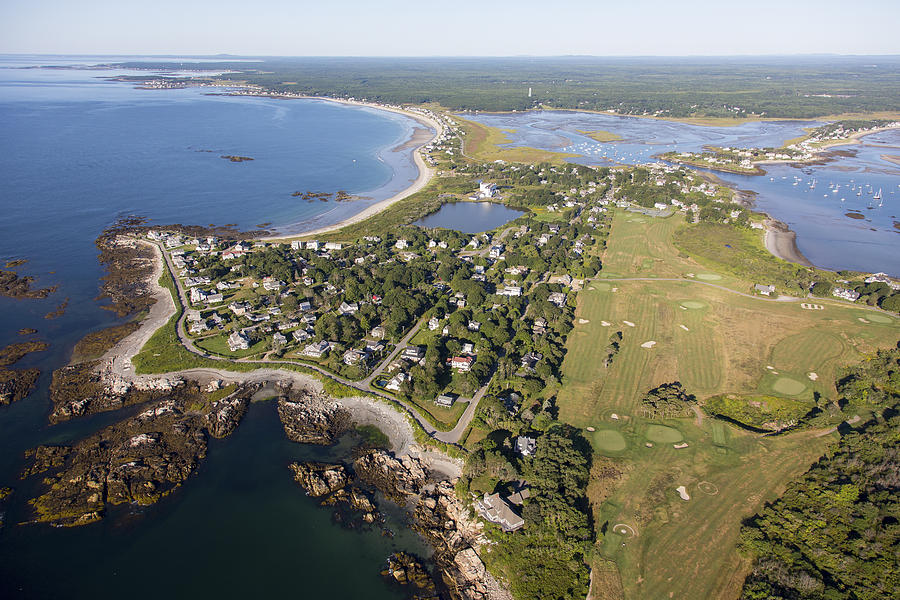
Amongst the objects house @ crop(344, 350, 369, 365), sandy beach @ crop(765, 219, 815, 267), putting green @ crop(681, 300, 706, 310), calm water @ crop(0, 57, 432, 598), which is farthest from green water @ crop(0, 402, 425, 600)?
sandy beach @ crop(765, 219, 815, 267)

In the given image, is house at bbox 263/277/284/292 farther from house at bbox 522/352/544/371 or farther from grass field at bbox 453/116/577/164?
grass field at bbox 453/116/577/164

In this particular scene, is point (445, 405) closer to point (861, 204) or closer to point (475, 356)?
point (475, 356)

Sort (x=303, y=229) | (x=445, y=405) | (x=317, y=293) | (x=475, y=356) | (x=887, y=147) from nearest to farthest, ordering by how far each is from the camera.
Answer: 1. (x=445, y=405)
2. (x=475, y=356)
3. (x=317, y=293)
4. (x=303, y=229)
5. (x=887, y=147)

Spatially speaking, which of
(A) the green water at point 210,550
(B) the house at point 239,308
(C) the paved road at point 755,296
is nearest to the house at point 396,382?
(A) the green water at point 210,550

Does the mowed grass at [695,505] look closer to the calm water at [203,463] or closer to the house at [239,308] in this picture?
the calm water at [203,463]

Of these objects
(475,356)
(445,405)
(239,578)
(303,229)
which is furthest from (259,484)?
(303,229)

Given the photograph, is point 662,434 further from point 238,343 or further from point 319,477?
point 238,343

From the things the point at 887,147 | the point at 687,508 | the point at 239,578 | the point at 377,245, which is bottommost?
the point at 239,578

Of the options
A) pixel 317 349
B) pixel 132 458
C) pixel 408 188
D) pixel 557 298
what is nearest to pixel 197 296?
pixel 317 349
